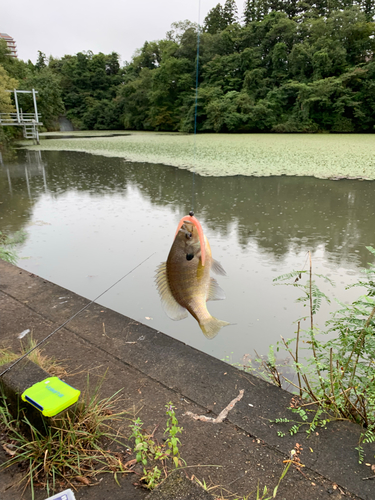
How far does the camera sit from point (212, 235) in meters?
4.60

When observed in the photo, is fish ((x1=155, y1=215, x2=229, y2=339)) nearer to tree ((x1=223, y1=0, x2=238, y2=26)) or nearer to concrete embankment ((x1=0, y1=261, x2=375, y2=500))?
concrete embankment ((x1=0, y1=261, x2=375, y2=500))

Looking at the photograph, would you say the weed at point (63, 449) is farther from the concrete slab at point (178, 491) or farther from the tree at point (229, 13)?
the tree at point (229, 13)

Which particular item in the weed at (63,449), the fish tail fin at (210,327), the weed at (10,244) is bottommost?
the weed at (10,244)

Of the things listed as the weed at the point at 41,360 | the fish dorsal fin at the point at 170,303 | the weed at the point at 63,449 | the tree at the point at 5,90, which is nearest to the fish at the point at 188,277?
the fish dorsal fin at the point at 170,303

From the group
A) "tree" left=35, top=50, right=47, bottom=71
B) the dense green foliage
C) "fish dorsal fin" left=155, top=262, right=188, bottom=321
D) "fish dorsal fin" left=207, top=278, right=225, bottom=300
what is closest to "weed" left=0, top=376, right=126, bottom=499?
"fish dorsal fin" left=155, top=262, right=188, bottom=321

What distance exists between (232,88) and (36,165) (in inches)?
645

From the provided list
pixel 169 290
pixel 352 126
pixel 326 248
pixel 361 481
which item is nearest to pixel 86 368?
pixel 169 290

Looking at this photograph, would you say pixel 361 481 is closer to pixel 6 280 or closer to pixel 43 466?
pixel 43 466

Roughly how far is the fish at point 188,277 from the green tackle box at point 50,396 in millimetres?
504

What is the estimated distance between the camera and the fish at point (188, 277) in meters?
1.14

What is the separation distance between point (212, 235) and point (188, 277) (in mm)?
3448

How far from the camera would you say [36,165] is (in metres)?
10.6

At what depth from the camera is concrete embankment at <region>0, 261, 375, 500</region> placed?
119 centimetres

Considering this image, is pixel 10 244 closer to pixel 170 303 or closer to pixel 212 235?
pixel 212 235
